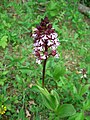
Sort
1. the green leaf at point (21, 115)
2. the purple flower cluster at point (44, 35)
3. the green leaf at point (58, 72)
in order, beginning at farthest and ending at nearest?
the green leaf at point (58, 72) → the green leaf at point (21, 115) → the purple flower cluster at point (44, 35)

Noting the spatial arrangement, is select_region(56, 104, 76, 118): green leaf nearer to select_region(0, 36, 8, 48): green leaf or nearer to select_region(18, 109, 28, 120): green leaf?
select_region(18, 109, 28, 120): green leaf

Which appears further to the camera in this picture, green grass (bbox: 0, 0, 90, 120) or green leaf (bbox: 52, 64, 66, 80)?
green leaf (bbox: 52, 64, 66, 80)

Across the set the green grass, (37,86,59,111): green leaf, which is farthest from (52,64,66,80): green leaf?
(37,86,59,111): green leaf

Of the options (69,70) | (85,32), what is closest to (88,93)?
(69,70)

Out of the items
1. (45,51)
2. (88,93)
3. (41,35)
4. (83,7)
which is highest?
(41,35)

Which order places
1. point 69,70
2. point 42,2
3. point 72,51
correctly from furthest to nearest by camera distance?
1. point 42,2
2. point 72,51
3. point 69,70

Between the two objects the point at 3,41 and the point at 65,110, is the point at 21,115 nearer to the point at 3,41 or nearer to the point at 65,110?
the point at 65,110

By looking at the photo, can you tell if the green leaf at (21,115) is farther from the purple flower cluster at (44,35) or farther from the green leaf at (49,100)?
the purple flower cluster at (44,35)

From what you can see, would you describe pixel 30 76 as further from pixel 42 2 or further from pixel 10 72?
pixel 42 2

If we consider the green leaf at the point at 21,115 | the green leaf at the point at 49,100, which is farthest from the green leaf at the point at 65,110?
the green leaf at the point at 21,115
